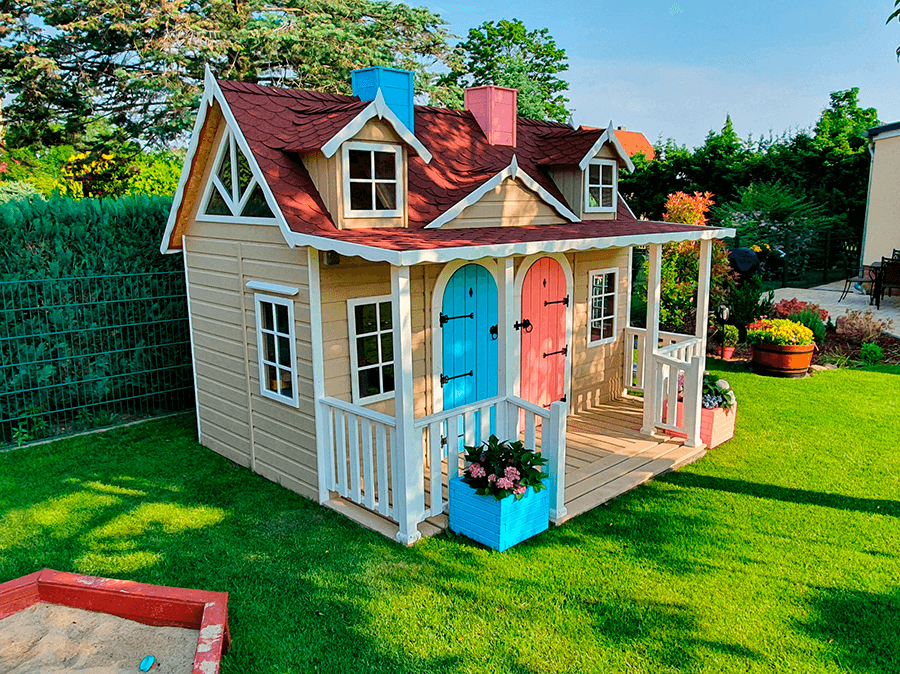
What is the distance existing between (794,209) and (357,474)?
68.9 feet

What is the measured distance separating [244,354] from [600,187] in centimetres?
528

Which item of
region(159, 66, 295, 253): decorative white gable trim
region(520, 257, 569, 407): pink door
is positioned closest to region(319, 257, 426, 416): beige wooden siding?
region(159, 66, 295, 253): decorative white gable trim

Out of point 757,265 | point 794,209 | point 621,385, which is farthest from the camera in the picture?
point 794,209

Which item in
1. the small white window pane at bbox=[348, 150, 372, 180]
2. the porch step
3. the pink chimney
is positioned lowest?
the porch step

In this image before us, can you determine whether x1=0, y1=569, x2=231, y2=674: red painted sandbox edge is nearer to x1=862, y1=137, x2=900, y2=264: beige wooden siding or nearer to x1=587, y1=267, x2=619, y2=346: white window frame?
x1=587, y1=267, x2=619, y2=346: white window frame

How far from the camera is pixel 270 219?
687 centimetres

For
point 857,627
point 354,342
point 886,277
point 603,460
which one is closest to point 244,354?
point 354,342

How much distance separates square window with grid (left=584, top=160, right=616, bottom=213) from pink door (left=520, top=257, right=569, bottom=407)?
45.6 inches

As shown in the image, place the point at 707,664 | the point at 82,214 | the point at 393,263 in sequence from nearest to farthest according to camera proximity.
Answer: the point at 707,664, the point at 393,263, the point at 82,214

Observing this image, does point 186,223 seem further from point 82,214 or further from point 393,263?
point 393,263

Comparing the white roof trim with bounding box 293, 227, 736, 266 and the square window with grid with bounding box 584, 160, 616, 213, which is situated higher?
the square window with grid with bounding box 584, 160, 616, 213

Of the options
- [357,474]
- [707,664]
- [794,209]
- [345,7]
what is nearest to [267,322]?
[357,474]

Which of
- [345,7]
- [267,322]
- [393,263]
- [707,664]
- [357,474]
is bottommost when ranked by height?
[707,664]

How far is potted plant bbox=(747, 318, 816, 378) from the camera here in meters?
11.2
